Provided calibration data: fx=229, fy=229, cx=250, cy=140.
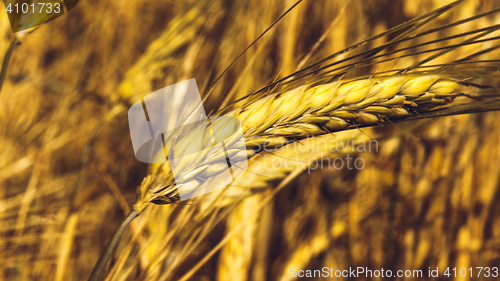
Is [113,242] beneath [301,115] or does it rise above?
beneath

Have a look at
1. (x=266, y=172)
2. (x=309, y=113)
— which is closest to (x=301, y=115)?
(x=309, y=113)

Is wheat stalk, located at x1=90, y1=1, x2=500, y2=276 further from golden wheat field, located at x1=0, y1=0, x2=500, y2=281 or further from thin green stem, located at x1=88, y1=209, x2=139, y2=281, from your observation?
golden wheat field, located at x1=0, y1=0, x2=500, y2=281

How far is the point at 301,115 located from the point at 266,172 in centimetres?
18

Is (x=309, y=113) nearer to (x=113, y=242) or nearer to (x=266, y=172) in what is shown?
(x=266, y=172)

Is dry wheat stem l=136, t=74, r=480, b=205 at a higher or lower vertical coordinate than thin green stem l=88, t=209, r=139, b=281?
higher

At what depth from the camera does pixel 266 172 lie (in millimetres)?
447

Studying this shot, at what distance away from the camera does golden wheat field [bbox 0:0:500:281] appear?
1.59 ft

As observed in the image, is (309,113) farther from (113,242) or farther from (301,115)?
(113,242)

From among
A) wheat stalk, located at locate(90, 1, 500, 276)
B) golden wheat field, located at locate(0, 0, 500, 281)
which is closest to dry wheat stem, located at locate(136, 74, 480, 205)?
wheat stalk, located at locate(90, 1, 500, 276)

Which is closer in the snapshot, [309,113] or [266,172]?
[309,113]

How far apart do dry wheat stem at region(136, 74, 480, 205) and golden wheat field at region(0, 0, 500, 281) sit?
0.46 ft

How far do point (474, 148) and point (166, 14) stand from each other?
3.25ft

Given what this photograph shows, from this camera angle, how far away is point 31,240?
2.00 feet

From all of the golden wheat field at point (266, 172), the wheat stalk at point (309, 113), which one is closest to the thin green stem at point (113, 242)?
the wheat stalk at point (309, 113)
